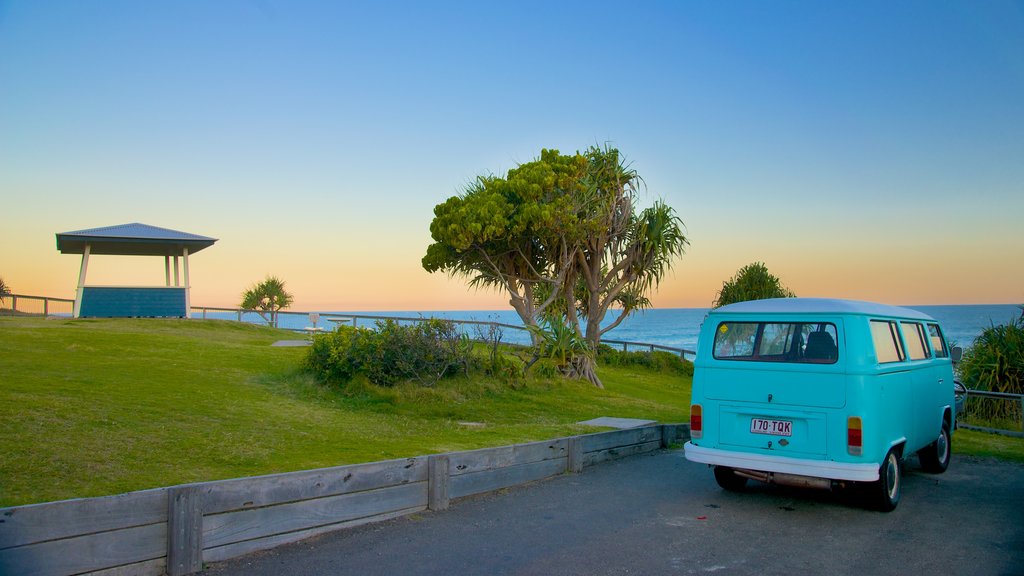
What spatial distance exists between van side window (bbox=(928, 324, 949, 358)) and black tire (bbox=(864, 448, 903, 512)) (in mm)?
2643

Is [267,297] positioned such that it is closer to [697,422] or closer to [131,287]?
[131,287]

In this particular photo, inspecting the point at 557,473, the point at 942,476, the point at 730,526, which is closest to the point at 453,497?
the point at 557,473

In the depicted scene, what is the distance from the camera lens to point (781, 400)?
7246mm

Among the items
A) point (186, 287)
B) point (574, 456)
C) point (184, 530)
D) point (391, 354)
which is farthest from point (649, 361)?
point (184, 530)

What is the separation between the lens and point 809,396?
7090 mm

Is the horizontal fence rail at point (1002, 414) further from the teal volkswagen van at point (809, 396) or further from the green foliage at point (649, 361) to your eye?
the green foliage at point (649, 361)

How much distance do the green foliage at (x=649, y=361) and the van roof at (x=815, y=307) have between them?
17.8 metres

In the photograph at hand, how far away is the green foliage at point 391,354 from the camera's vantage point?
14.2 m

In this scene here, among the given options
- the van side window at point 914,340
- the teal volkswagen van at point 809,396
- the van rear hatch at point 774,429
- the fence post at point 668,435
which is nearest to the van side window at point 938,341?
the van side window at point 914,340

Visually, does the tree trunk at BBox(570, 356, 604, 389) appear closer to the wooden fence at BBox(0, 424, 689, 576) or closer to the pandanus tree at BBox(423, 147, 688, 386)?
the pandanus tree at BBox(423, 147, 688, 386)

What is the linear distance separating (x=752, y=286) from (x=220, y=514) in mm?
25814

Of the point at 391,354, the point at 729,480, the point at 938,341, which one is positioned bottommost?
the point at 729,480

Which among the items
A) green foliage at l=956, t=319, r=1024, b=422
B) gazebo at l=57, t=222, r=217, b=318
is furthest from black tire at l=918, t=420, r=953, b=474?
gazebo at l=57, t=222, r=217, b=318

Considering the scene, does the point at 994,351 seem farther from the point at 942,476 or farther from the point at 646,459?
the point at 646,459
